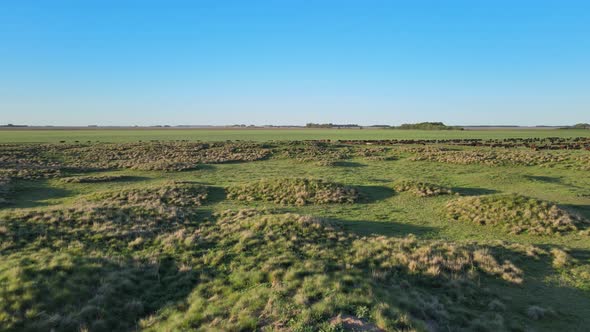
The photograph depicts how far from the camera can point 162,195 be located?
27828 mm

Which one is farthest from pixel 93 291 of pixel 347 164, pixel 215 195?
pixel 347 164

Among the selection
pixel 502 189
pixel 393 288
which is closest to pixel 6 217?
pixel 393 288

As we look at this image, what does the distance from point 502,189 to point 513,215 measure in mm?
12091

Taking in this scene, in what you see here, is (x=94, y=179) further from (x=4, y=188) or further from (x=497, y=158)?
(x=497, y=158)

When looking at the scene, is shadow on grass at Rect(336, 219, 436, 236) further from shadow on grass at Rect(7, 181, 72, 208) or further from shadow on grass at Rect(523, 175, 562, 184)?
shadow on grass at Rect(7, 181, 72, 208)

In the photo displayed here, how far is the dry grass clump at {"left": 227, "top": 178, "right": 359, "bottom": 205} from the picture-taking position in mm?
27047

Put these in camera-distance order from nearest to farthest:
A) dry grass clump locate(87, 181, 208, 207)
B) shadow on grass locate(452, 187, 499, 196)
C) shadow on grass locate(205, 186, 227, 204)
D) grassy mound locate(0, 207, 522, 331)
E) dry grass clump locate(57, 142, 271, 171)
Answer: grassy mound locate(0, 207, 522, 331) → dry grass clump locate(87, 181, 208, 207) → shadow on grass locate(205, 186, 227, 204) → shadow on grass locate(452, 187, 499, 196) → dry grass clump locate(57, 142, 271, 171)

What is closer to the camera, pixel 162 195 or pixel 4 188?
pixel 162 195

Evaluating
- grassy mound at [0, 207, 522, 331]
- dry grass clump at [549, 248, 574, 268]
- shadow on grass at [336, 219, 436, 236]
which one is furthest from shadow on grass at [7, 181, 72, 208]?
dry grass clump at [549, 248, 574, 268]

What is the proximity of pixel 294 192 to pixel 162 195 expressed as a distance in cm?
1120

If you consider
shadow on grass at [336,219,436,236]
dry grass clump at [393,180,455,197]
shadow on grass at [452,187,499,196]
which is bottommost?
shadow on grass at [336,219,436,236]

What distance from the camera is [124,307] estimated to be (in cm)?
978

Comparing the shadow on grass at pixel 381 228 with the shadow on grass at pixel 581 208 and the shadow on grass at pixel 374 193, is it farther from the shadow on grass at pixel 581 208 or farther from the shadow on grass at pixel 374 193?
the shadow on grass at pixel 581 208

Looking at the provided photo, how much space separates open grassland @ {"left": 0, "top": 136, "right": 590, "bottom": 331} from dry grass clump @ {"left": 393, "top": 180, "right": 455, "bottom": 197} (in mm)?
175
